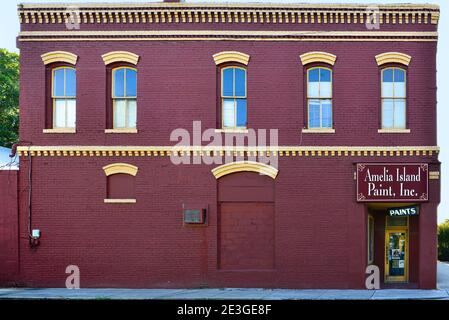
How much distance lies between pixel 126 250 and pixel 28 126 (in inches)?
210

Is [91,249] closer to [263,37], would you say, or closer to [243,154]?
[243,154]

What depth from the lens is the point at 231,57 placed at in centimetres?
2203

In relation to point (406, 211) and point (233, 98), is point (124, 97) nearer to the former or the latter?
point (233, 98)

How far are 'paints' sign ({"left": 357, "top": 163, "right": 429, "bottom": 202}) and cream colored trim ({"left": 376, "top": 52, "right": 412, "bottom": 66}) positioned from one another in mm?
3423

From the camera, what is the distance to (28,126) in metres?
22.4

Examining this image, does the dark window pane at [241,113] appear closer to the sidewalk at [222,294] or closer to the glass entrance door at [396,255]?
the sidewalk at [222,294]

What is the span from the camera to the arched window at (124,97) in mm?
22391

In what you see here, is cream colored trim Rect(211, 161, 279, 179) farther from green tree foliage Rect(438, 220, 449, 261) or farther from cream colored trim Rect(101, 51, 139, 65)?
green tree foliage Rect(438, 220, 449, 261)

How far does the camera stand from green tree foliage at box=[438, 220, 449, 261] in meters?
38.5

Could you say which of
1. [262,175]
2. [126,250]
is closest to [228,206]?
[262,175]

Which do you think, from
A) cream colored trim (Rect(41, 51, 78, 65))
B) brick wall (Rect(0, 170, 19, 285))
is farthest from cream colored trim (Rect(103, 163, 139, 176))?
cream colored trim (Rect(41, 51, 78, 65))

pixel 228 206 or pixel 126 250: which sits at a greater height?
pixel 228 206

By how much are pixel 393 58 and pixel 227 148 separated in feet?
20.5

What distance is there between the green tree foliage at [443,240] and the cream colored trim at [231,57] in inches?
846
